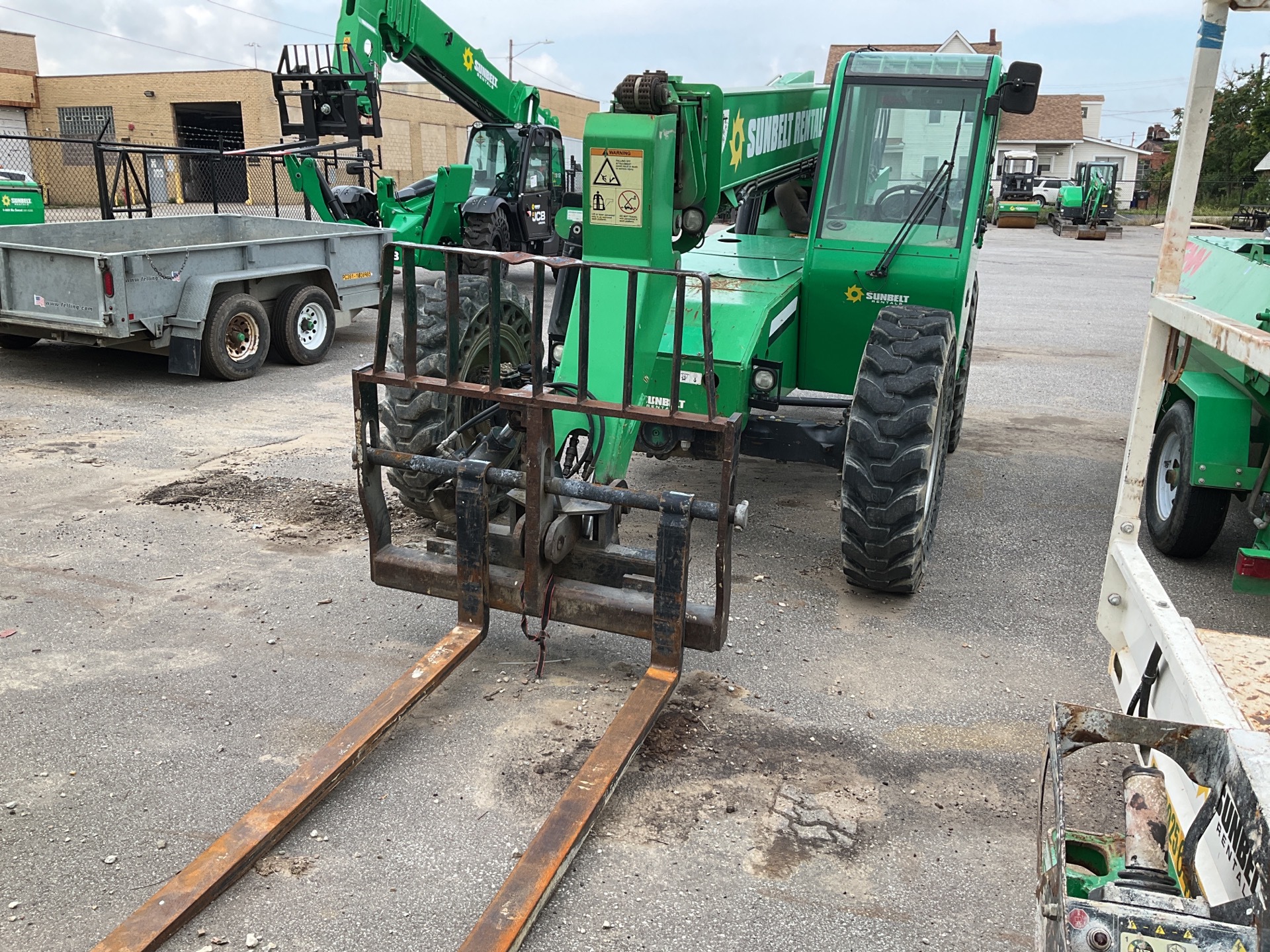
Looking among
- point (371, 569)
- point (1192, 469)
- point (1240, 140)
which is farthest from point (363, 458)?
point (1240, 140)

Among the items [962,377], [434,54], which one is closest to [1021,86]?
[962,377]

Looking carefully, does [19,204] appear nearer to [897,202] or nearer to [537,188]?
[537,188]

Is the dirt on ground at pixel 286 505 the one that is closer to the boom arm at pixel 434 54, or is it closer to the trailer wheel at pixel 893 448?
the trailer wheel at pixel 893 448

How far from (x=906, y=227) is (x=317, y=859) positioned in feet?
13.8

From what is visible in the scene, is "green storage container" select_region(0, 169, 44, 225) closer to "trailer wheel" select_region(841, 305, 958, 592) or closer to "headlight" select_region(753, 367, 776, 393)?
"headlight" select_region(753, 367, 776, 393)

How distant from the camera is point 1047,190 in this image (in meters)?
43.3

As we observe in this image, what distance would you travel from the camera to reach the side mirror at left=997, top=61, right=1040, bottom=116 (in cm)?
530

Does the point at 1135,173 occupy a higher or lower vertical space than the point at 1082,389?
higher

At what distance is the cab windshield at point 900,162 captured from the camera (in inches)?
218

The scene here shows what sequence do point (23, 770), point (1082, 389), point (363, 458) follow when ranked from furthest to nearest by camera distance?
point (1082, 389)
point (363, 458)
point (23, 770)

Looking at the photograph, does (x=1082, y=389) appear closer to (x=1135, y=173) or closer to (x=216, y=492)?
(x=216, y=492)

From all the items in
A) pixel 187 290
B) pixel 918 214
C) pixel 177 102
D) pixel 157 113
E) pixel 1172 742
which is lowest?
pixel 1172 742

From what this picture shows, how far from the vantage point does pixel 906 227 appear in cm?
550

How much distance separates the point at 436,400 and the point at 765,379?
170cm
